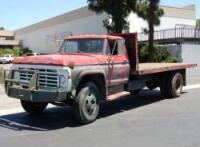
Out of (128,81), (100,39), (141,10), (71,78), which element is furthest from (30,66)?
(141,10)

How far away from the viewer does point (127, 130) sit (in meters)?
9.30

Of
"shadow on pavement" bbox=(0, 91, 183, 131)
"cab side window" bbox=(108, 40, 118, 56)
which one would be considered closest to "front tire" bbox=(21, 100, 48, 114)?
"shadow on pavement" bbox=(0, 91, 183, 131)

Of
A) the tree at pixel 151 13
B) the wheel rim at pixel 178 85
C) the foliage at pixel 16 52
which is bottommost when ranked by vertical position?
the wheel rim at pixel 178 85

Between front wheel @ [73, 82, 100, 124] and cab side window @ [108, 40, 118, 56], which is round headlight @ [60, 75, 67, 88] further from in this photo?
cab side window @ [108, 40, 118, 56]

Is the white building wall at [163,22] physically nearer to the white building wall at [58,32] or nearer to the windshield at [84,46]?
the white building wall at [58,32]

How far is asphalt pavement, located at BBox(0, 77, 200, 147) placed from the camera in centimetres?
827

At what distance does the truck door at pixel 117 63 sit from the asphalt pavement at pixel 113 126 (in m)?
0.95

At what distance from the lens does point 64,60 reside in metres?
9.80

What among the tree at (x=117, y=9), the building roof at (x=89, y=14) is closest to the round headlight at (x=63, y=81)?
the tree at (x=117, y=9)

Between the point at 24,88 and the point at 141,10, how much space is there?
59.3 ft

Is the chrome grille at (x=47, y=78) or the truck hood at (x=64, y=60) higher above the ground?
the truck hood at (x=64, y=60)

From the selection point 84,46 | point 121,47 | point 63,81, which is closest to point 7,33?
point 121,47

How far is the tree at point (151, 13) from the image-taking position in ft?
87.6

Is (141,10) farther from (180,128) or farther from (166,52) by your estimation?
(180,128)
